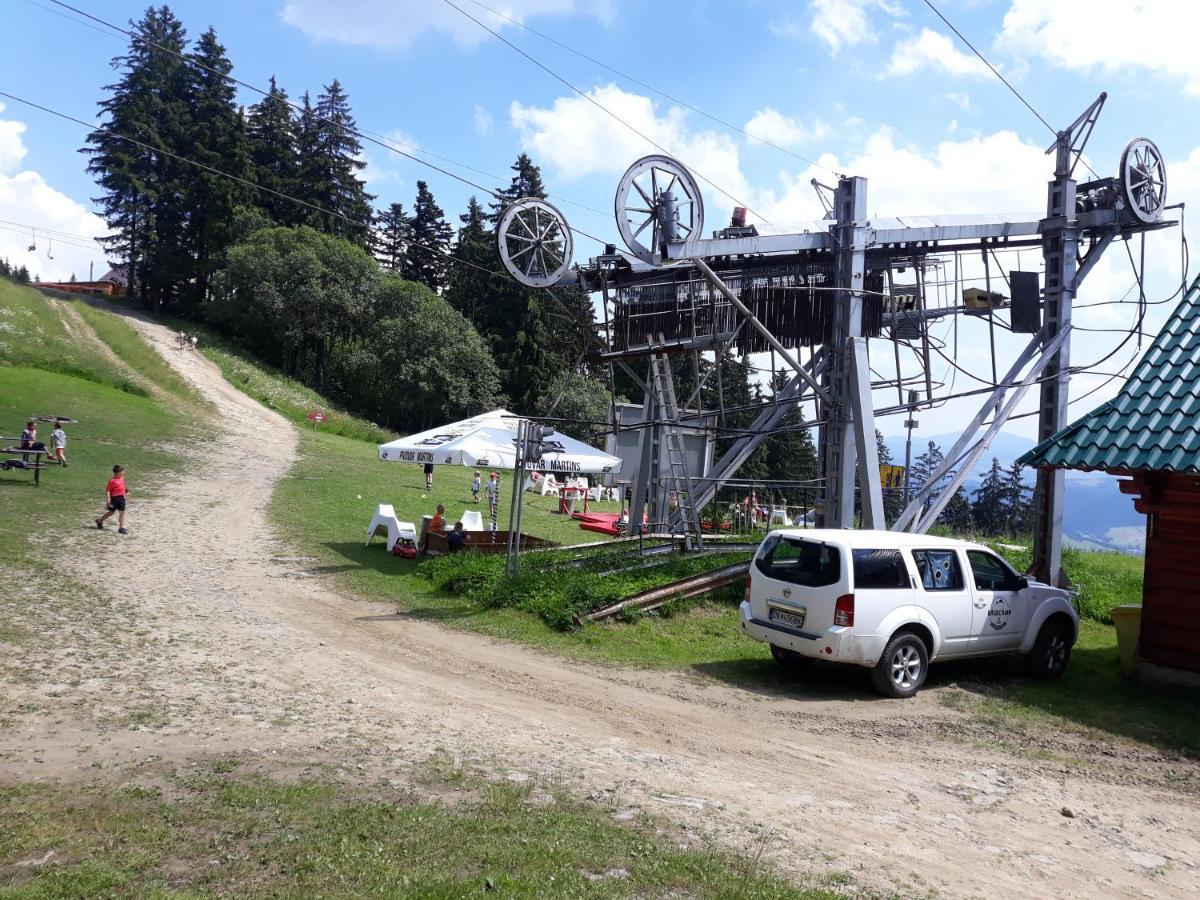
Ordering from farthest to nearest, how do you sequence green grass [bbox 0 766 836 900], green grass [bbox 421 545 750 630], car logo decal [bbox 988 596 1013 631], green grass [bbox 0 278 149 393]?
1. green grass [bbox 0 278 149 393]
2. green grass [bbox 421 545 750 630]
3. car logo decal [bbox 988 596 1013 631]
4. green grass [bbox 0 766 836 900]

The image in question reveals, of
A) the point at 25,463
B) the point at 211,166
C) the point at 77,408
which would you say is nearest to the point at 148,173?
the point at 211,166

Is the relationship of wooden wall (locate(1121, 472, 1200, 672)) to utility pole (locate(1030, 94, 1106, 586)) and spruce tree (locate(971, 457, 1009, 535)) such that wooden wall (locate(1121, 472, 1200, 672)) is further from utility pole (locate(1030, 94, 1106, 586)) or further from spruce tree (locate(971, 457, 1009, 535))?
spruce tree (locate(971, 457, 1009, 535))

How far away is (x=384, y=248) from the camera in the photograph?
75438mm

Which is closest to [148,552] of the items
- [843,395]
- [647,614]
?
[647,614]

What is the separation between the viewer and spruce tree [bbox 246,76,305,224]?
6812 centimetres

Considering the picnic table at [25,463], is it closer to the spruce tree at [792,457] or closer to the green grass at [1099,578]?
the green grass at [1099,578]

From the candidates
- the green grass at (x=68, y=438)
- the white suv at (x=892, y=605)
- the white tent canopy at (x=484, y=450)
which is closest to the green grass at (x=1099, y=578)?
the white suv at (x=892, y=605)

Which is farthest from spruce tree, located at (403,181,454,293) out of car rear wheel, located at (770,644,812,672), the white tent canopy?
car rear wheel, located at (770,644,812,672)

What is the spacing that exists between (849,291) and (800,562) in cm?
701

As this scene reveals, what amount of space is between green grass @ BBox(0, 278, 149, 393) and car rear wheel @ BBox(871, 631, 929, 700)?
139ft

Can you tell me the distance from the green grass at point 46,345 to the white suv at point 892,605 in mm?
41155

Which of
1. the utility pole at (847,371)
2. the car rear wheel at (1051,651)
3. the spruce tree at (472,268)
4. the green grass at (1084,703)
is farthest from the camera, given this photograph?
the spruce tree at (472,268)

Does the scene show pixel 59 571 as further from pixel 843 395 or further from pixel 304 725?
Answer: pixel 843 395

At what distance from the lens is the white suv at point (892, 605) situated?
31.4 ft
